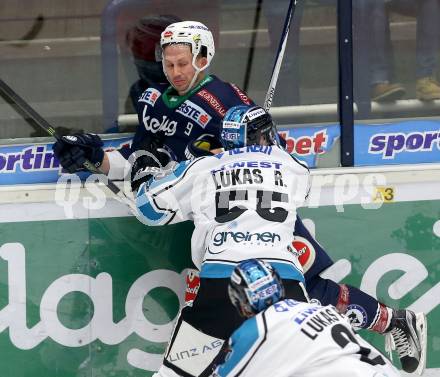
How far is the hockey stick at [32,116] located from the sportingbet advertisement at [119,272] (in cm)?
Result: 7

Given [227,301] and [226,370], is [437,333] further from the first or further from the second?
[226,370]

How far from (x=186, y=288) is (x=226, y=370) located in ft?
4.08

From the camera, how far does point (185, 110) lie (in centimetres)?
453

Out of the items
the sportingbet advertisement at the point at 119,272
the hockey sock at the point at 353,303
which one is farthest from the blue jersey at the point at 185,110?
the hockey sock at the point at 353,303

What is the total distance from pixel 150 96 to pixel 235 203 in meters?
0.66

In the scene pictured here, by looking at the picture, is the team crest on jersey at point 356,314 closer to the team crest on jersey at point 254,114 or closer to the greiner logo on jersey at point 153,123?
the team crest on jersey at point 254,114

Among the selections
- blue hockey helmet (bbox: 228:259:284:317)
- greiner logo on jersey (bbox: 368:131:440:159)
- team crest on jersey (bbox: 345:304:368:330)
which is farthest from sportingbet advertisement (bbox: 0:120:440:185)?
blue hockey helmet (bbox: 228:259:284:317)

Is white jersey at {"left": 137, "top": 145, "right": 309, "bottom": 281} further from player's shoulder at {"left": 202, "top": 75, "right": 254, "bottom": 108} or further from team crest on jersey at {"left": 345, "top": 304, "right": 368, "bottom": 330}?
team crest on jersey at {"left": 345, "top": 304, "right": 368, "bottom": 330}

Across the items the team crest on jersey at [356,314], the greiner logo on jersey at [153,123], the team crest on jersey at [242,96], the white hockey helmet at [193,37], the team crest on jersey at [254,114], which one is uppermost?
the white hockey helmet at [193,37]

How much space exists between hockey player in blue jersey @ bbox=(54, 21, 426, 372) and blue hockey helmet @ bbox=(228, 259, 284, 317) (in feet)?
3.42

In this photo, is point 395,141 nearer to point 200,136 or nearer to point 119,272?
point 200,136

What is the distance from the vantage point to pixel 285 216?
13.7 feet

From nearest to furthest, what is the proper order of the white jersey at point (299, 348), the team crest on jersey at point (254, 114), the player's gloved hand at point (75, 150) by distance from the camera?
the white jersey at point (299, 348) → the team crest on jersey at point (254, 114) → the player's gloved hand at point (75, 150)

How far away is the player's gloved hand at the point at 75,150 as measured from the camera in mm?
4375
